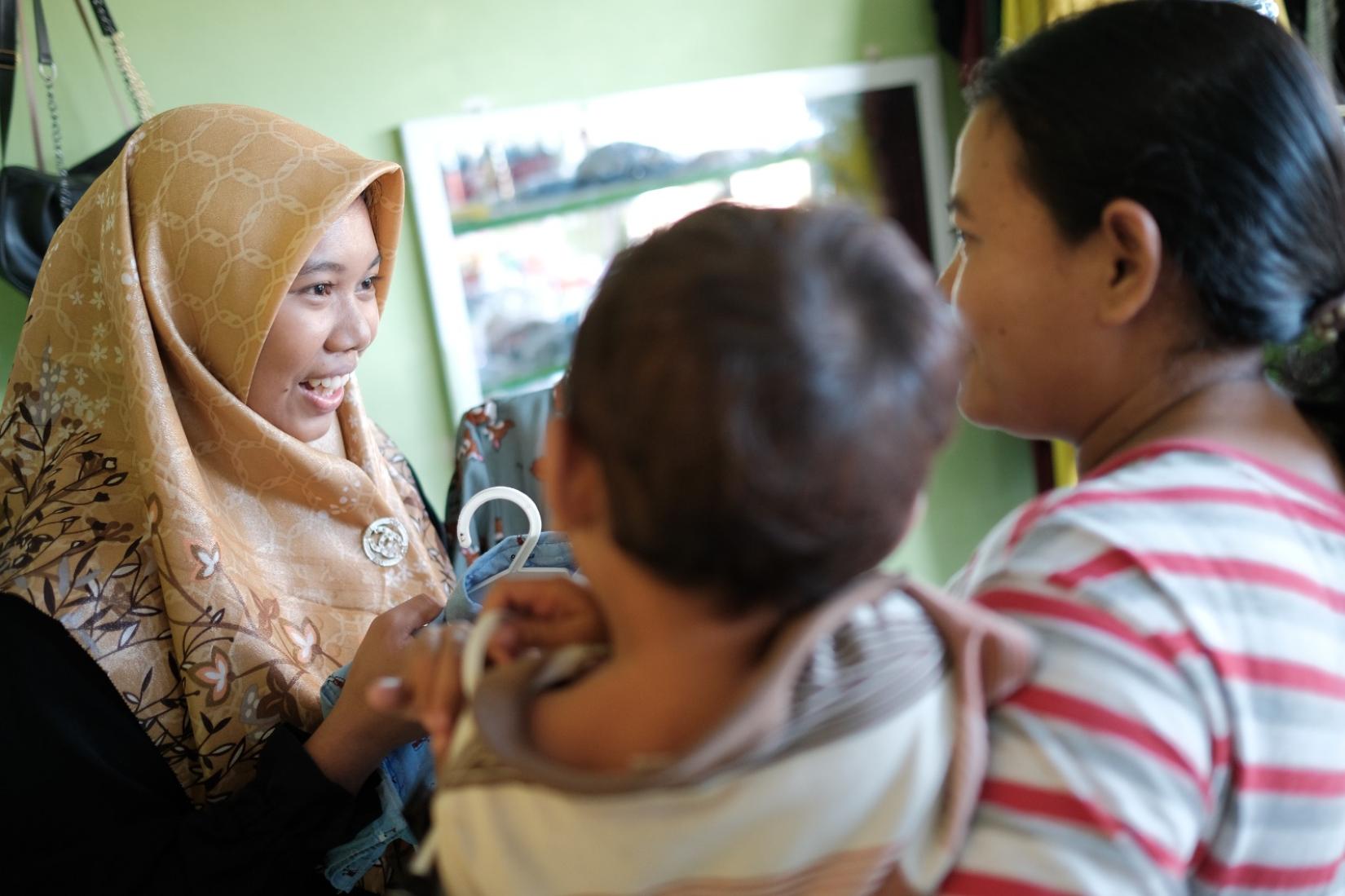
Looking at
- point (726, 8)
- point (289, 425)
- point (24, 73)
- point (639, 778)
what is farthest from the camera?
point (726, 8)

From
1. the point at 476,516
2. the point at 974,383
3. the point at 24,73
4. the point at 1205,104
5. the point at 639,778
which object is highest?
the point at 24,73

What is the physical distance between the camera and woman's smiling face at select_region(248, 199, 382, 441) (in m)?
1.28

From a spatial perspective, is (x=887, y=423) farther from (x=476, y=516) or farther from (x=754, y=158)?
(x=754, y=158)

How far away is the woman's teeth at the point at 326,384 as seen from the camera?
1.36 metres

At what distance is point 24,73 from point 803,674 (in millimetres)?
1649

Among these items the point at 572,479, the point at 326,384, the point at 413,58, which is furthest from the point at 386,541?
the point at 413,58

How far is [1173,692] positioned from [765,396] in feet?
1.07

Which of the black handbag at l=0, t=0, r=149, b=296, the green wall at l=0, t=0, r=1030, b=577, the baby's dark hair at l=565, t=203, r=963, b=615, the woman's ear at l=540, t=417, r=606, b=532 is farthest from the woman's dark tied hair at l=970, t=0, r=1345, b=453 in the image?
the green wall at l=0, t=0, r=1030, b=577

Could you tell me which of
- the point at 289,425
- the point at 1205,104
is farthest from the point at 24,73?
the point at 1205,104

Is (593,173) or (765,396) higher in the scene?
(593,173)

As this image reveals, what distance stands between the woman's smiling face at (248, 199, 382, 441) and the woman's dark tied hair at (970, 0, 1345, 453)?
0.92m

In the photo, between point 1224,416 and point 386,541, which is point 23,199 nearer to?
point 386,541

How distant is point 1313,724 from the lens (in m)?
0.64

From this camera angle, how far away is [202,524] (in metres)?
1.12
